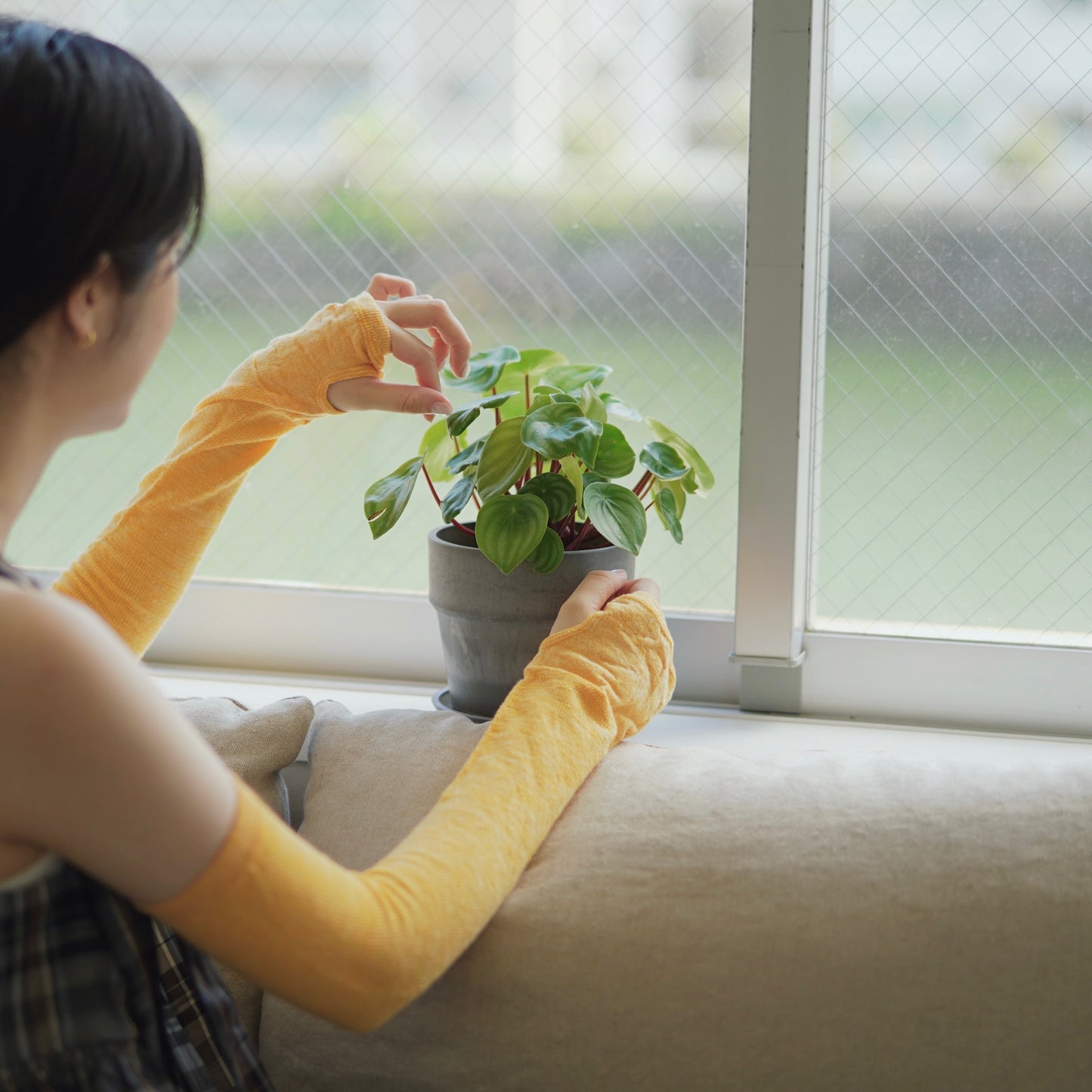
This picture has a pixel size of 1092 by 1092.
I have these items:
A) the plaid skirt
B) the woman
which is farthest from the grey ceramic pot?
the plaid skirt

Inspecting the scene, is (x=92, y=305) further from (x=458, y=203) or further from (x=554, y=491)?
(x=458, y=203)

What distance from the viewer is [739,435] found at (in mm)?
1228

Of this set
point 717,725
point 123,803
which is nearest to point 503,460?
point 717,725

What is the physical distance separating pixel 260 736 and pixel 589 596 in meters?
0.32

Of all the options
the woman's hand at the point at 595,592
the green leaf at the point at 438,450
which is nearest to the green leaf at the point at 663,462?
the woman's hand at the point at 595,592

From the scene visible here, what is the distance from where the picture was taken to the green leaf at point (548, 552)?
106 centimetres

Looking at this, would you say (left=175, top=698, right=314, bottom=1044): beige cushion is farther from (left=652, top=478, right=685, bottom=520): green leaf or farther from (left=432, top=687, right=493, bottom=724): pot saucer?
(left=652, top=478, right=685, bottom=520): green leaf

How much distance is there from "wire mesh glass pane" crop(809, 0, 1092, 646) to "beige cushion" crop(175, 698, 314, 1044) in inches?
22.7

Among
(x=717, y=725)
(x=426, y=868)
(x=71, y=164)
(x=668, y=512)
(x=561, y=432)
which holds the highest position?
(x=71, y=164)

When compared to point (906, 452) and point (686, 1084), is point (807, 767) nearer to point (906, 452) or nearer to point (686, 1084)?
point (686, 1084)

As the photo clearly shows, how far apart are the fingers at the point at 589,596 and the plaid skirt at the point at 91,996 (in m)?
0.40

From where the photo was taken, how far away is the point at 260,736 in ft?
3.41

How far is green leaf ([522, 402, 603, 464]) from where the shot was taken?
995 millimetres

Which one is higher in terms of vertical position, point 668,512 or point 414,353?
point 414,353
